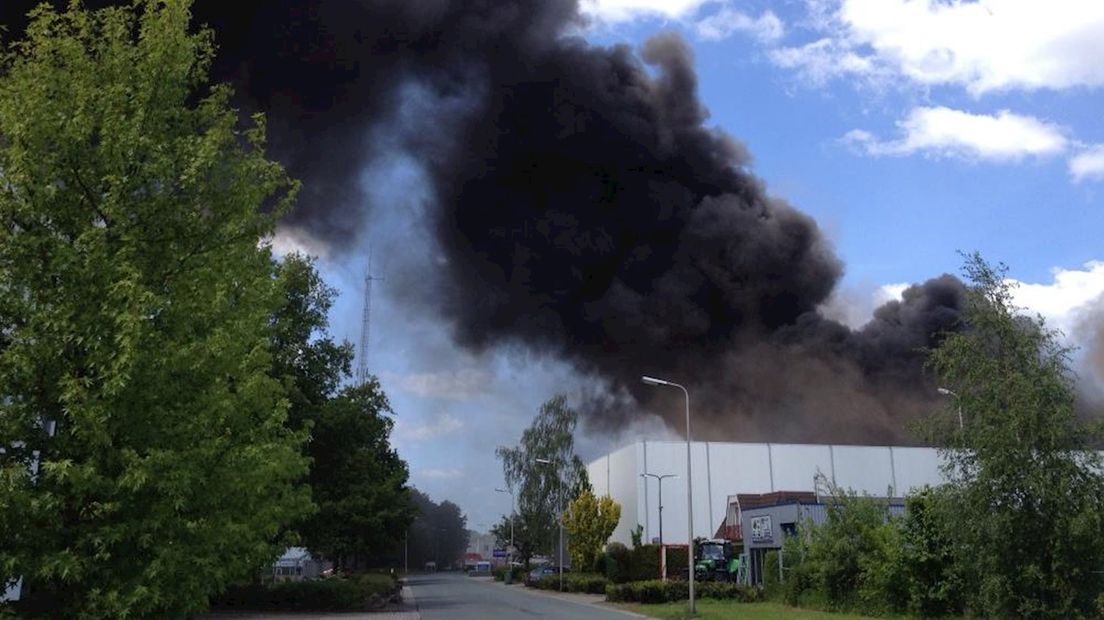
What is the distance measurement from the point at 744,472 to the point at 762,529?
33656 mm

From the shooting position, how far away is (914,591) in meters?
26.5

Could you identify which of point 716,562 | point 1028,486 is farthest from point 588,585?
point 1028,486

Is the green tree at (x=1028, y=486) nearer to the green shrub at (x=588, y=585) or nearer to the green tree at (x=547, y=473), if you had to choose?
the green shrub at (x=588, y=585)

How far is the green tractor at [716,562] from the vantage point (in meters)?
48.2

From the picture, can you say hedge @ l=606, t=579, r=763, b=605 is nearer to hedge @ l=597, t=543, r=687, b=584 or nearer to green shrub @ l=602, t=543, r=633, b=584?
hedge @ l=597, t=543, r=687, b=584

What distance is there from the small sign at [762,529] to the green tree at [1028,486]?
80.9 feet

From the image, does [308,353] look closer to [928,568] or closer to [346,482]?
[346,482]

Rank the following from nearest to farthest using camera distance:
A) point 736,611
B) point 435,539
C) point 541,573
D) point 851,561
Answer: point 736,611, point 851,561, point 541,573, point 435,539

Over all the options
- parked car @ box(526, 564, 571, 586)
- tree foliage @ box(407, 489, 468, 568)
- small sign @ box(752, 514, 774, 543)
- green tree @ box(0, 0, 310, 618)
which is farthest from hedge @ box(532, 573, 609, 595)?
tree foliage @ box(407, 489, 468, 568)

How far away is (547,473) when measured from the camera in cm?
8319

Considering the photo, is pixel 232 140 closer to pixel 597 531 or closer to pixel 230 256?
pixel 230 256

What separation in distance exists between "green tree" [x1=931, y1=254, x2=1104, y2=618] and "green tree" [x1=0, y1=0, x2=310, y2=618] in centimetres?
1593

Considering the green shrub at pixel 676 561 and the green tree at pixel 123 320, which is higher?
the green tree at pixel 123 320

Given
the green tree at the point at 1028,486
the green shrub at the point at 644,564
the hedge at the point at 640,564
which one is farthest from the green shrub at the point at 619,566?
the green tree at the point at 1028,486
